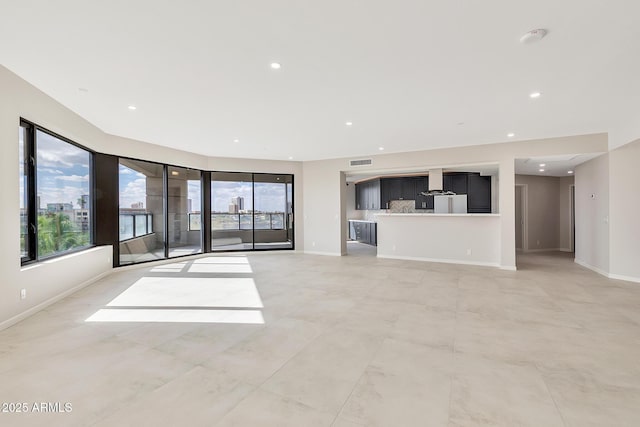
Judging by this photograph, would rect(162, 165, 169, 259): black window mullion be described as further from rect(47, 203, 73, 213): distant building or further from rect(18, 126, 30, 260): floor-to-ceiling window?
rect(18, 126, 30, 260): floor-to-ceiling window

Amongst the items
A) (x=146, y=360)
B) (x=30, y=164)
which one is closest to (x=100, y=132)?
(x=30, y=164)

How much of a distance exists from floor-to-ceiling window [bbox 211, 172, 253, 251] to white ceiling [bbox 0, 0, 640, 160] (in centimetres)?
336

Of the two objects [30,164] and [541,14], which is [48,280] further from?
[541,14]

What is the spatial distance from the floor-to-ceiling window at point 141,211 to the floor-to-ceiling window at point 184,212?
0.25m

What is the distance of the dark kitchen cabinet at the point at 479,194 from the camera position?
938 centimetres

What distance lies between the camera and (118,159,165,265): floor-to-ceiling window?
6.26 meters

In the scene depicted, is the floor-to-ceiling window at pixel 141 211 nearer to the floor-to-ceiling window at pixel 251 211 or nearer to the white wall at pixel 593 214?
the floor-to-ceiling window at pixel 251 211

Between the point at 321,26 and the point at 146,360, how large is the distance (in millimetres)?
3079

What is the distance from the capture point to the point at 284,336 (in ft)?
9.62

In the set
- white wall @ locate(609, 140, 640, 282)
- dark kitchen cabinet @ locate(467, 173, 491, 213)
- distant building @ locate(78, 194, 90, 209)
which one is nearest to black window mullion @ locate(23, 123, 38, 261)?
distant building @ locate(78, 194, 90, 209)

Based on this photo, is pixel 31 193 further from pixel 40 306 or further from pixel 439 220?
pixel 439 220

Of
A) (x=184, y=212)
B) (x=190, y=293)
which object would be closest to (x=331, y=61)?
(x=190, y=293)

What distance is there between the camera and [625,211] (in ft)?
17.4

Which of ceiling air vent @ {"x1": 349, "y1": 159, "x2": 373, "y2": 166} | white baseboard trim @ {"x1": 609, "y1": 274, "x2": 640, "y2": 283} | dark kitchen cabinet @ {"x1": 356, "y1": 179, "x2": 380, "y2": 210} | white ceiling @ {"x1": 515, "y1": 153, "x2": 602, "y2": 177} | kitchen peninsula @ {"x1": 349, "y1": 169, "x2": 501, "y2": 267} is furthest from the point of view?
dark kitchen cabinet @ {"x1": 356, "y1": 179, "x2": 380, "y2": 210}
